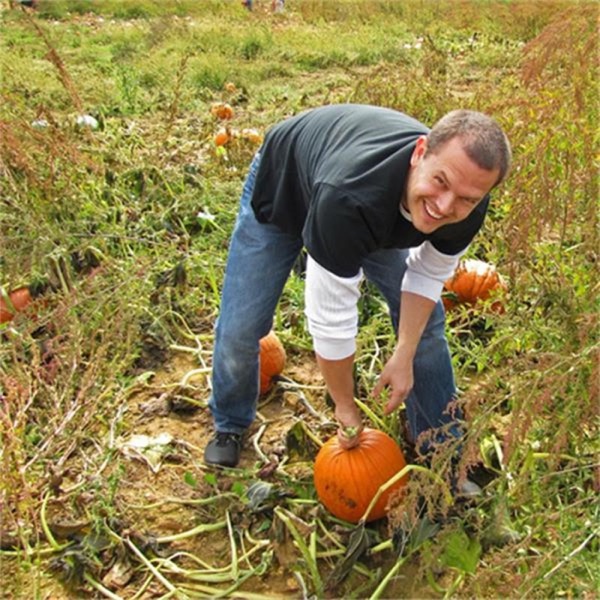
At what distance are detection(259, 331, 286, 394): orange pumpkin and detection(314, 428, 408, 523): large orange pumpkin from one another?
68 cm

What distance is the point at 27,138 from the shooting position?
3.79 m

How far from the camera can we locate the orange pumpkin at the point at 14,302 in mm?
3458

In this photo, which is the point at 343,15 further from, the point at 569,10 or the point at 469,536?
the point at 469,536

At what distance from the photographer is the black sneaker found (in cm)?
276

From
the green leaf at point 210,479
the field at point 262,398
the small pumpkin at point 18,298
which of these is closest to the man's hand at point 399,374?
the field at point 262,398

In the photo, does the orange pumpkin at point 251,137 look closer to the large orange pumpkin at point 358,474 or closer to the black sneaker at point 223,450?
the black sneaker at point 223,450

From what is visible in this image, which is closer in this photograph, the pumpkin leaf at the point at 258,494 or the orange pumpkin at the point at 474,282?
the pumpkin leaf at the point at 258,494

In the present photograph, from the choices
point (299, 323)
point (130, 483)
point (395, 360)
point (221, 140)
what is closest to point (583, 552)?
point (395, 360)

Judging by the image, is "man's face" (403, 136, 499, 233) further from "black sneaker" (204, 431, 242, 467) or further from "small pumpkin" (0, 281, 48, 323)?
"small pumpkin" (0, 281, 48, 323)

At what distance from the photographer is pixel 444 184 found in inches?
71.2

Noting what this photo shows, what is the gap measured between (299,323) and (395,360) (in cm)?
126

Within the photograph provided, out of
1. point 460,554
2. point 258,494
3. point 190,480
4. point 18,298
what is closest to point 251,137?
point 18,298

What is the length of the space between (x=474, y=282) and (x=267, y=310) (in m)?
1.02

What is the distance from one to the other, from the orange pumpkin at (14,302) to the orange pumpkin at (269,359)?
3.74ft
